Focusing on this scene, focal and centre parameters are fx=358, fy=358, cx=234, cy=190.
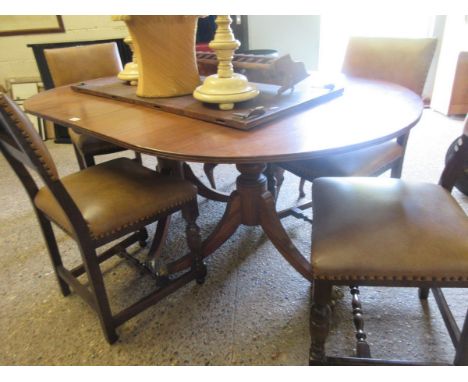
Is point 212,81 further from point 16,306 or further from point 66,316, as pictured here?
point 16,306

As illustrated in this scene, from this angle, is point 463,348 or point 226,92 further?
point 226,92

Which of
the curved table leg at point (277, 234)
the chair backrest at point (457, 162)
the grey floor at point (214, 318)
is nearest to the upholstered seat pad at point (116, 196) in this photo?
the curved table leg at point (277, 234)

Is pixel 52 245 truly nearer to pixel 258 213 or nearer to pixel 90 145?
pixel 90 145

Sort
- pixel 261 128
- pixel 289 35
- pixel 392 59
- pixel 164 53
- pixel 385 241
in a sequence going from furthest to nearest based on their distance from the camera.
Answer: pixel 289 35 → pixel 392 59 → pixel 164 53 → pixel 261 128 → pixel 385 241

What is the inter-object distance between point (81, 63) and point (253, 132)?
60.6 inches

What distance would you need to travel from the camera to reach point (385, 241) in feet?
3.05

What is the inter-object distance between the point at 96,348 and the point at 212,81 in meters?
1.03

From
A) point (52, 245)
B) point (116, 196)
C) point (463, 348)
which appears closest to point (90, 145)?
point (52, 245)

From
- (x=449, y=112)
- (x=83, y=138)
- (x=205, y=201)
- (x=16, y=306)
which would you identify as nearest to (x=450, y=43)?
(x=449, y=112)

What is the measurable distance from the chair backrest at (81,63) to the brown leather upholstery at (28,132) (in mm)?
1210

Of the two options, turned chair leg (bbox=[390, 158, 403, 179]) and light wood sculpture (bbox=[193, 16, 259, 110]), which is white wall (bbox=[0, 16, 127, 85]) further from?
turned chair leg (bbox=[390, 158, 403, 179])

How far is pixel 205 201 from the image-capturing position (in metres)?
2.21

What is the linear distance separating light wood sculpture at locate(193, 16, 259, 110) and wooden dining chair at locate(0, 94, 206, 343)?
1.12 ft

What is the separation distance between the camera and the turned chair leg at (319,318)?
942mm
